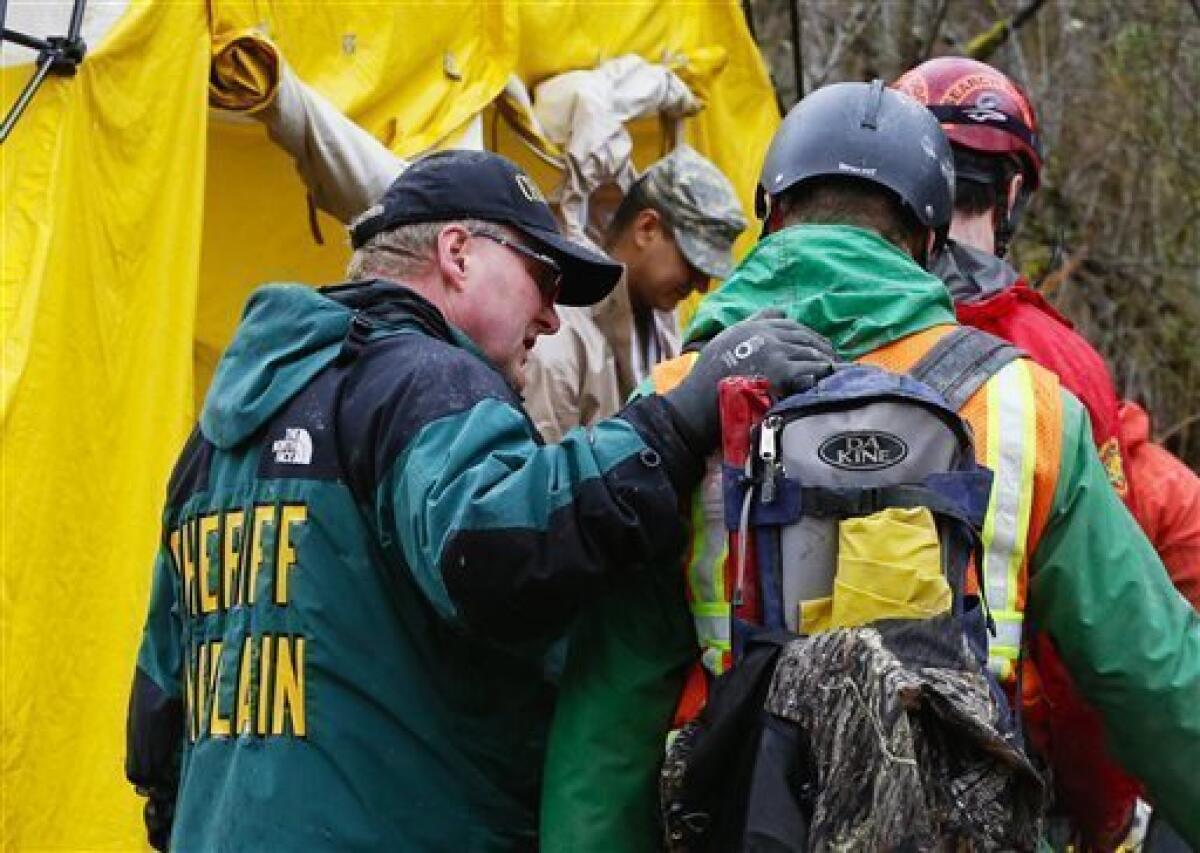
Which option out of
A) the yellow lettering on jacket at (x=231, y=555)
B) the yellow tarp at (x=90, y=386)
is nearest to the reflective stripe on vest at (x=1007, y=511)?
the yellow lettering on jacket at (x=231, y=555)

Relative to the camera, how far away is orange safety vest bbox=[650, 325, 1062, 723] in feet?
10.5

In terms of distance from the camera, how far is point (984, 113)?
4.66m

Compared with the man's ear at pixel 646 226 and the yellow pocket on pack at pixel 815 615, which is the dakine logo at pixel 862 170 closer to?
the yellow pocket on pack at pixel 815 615

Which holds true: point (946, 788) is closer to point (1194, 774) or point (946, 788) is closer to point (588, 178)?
point (1194, 774)

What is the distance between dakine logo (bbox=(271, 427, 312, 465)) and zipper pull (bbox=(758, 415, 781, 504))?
75 centimetres

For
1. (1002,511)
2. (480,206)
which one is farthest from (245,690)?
(1002,511)

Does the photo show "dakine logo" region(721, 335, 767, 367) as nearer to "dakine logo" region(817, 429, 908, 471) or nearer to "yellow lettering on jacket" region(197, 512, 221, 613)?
"dakine logo" region(817, 429, 908, 471)

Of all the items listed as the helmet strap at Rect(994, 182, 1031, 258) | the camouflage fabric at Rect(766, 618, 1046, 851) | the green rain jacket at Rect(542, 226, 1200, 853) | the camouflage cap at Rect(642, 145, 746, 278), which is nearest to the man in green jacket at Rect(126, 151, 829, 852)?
the green rain jacket at Rect(542, 226, 1200, 853)

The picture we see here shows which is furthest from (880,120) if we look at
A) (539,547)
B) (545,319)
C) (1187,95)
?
(1187,95)

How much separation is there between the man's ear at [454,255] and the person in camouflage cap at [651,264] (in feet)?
8.49

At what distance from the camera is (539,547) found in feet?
10.2

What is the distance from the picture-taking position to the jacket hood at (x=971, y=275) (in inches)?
167

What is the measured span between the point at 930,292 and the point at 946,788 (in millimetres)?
768

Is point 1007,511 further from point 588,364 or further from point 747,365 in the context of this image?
point 588,364
